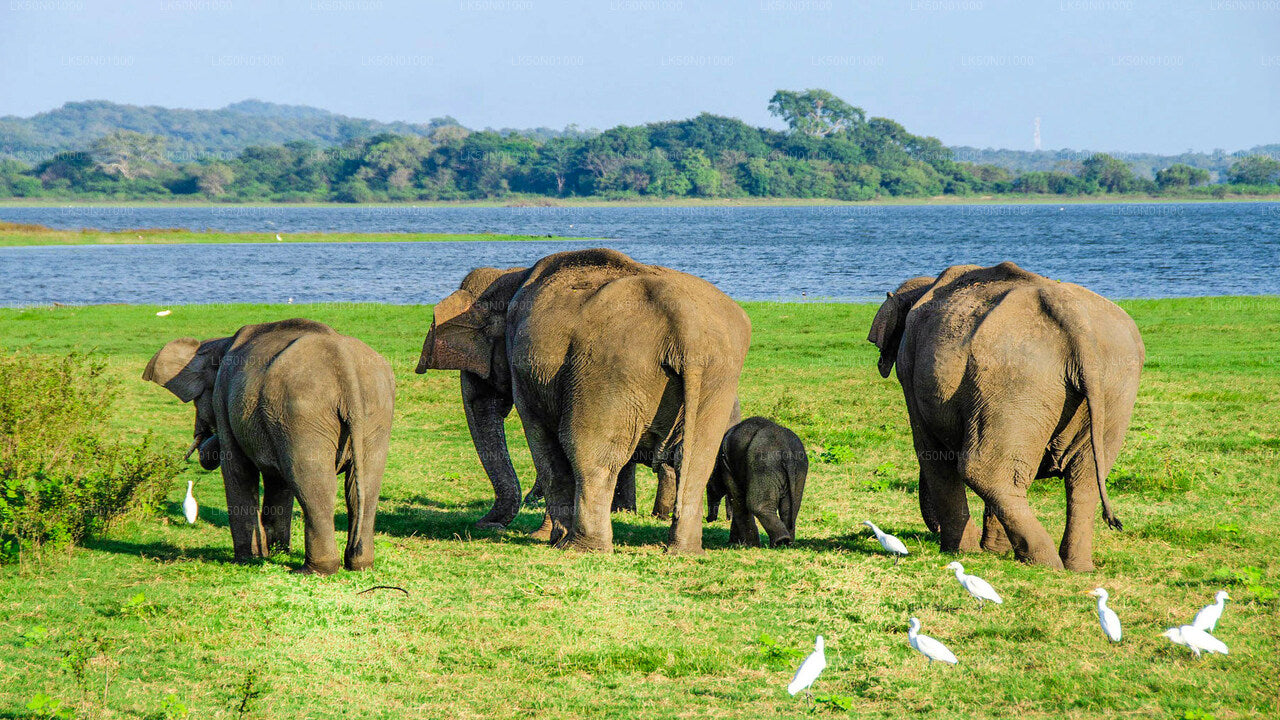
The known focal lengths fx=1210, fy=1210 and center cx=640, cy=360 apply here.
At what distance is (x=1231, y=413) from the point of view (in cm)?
1653

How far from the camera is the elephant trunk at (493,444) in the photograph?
37.5 ft

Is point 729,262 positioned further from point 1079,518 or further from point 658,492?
point 1079,518

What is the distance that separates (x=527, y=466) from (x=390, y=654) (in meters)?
7.00

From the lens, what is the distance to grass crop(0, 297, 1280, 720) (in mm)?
6773

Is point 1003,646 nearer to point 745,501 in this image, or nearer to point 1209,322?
point 745,501

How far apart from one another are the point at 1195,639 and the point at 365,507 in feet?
18.6

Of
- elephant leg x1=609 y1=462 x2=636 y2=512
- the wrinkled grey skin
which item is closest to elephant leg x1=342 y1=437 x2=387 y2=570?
the wrinkled grey skin

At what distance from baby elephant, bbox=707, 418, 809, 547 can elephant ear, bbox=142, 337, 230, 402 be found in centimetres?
443

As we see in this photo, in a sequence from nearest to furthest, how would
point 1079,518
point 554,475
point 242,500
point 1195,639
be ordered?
point 1195,639 < point 1079,518 < point 242,500 < point 554,475

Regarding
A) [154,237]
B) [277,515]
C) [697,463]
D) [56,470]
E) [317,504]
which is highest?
[697,463]

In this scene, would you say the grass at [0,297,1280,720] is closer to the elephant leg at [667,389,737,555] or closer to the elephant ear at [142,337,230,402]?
the elephant leg at [667,389,737,555]

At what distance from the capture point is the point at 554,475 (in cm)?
1036

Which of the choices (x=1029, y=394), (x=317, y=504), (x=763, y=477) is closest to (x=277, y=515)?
(x=317, y=504)

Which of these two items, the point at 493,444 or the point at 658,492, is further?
the point at 658,492
